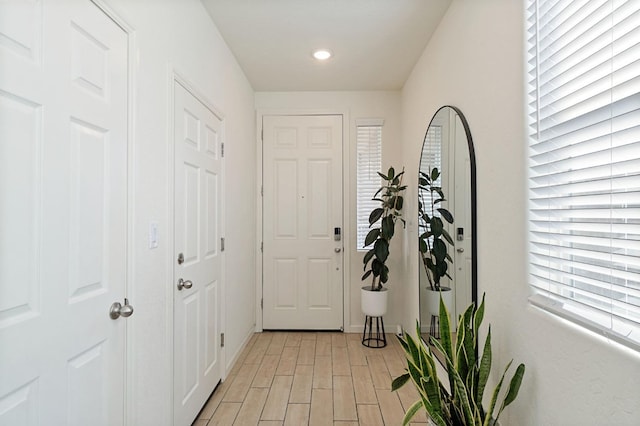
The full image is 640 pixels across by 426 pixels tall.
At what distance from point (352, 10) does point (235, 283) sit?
7.42ft

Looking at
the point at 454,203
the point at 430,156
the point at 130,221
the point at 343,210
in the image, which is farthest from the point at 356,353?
the point at 130,221

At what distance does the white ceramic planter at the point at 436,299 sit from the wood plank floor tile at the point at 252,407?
1.32 meters

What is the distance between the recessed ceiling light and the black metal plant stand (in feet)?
8.06

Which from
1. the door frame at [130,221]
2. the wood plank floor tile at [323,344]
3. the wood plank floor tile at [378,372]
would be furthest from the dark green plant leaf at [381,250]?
the door frame at [130,221]

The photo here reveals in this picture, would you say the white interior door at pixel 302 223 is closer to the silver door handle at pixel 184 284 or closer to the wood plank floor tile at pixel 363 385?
the wood plank floor tile at pixel 363 385

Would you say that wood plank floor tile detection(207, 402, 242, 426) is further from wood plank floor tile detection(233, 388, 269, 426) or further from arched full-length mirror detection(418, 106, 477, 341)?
arched full-length mirror detection(418, 106, 477, 341)

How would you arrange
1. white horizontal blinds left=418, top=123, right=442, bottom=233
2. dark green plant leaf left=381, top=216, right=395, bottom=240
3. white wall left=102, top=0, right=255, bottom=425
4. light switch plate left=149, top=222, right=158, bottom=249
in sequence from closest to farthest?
white wall left=102, top=0, right=255, bottom=425
light switch plate left=149, top=222, right=158, bottom=249
white horizontal blinds left=418, top=123, right=442, bottom=233
dark green plant leaf left=381, top=216, right=395, bottom=240

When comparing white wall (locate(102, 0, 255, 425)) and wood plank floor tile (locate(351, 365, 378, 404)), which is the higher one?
white wall (locate(102, 0, 255, 425))

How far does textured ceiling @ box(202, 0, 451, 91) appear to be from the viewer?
219 cm

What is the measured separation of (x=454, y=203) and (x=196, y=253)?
162 cm

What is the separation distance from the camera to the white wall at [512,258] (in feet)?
3.26

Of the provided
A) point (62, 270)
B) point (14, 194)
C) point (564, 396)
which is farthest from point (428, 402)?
point (14, 194)

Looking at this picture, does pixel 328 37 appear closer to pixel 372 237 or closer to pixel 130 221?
pixel 372 237

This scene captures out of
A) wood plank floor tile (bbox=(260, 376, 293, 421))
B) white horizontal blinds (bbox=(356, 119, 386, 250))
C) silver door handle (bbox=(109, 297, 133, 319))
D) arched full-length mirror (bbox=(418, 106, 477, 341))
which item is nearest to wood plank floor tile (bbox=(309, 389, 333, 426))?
wood plank floor tile (bbox=(260, 376, 293, 421))
